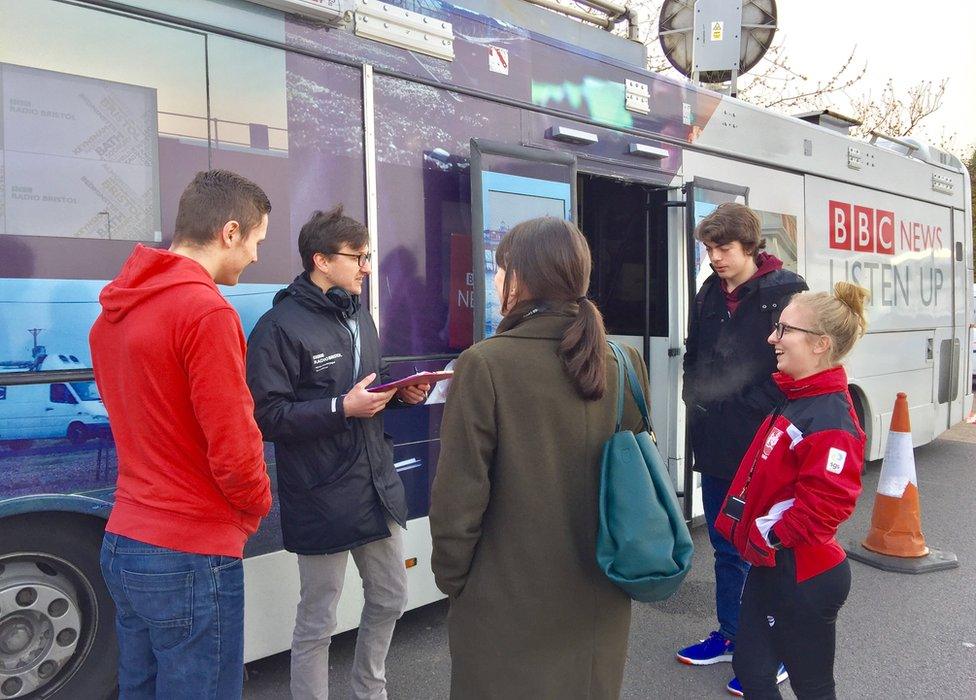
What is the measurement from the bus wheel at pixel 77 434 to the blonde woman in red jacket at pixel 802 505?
7.06ft

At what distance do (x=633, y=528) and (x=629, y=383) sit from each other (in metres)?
0.34

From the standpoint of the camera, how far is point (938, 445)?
9.02m

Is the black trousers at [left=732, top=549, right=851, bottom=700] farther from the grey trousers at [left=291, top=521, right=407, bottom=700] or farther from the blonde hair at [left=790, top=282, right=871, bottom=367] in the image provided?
the grey trousers at [left=291, top=521, right=407, bottom=700]

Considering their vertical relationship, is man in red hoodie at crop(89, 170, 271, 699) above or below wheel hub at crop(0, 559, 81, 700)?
above

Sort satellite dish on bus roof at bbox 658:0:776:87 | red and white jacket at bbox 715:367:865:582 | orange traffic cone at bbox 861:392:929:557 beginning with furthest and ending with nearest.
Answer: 1. satellite dish on bus roof at bbox 658:0:776:87
2. orange traffic cone at bbox 861:392:929:557
3. red and white jacket at bbox 715:367:865:582

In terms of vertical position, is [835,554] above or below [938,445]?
above

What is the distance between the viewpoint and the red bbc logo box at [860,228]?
19.4 ft

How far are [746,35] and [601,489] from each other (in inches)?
219

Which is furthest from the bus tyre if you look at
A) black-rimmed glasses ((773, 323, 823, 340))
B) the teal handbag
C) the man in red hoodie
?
black-rimmed glasses ((773, 323, 823, 340))

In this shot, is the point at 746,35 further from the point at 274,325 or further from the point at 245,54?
the point at 274,325

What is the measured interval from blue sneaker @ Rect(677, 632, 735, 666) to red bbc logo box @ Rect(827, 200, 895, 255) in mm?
3507

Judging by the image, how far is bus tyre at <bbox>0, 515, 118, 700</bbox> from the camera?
8.30 feet

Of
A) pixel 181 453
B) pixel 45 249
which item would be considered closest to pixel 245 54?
pixel 45 249

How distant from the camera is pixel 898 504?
5000mm
